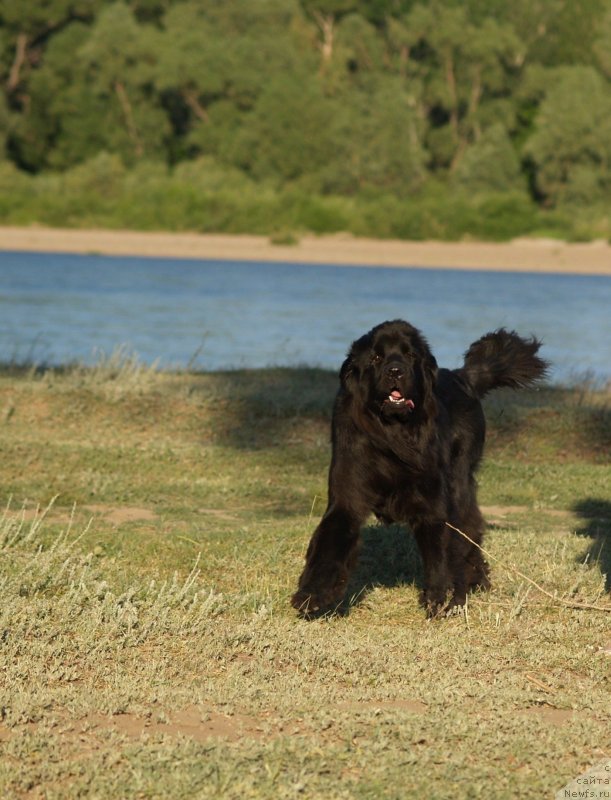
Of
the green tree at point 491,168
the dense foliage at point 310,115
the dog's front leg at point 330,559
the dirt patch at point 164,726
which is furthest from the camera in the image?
the green tree at point 491,168

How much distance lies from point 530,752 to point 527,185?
51402 millimetres

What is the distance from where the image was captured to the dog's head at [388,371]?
244 inches

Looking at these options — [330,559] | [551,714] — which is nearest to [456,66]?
[330,559]

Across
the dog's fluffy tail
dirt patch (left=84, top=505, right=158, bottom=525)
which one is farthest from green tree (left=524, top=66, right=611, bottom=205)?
the dog's fluffy tail

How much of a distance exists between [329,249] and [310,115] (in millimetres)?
7226

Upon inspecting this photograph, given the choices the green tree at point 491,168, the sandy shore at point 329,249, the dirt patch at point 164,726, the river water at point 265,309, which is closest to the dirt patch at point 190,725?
the dirt patch at point 164,726

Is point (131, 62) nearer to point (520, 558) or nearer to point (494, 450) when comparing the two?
point (494, 450)

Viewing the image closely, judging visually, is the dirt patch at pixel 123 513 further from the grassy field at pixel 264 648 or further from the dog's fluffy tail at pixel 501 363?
the dog's fluffy tail at pixel 501 363

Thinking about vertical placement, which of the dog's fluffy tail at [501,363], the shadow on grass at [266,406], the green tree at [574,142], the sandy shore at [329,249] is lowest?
the sandy shore at [329,249]

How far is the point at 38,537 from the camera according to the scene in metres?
7.53

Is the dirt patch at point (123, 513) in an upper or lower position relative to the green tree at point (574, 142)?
upper

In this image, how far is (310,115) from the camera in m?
54.2

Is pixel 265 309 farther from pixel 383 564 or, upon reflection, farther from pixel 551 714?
pixel 551 714

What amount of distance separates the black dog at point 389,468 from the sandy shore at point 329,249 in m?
40.5
